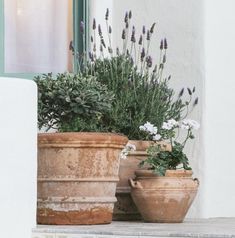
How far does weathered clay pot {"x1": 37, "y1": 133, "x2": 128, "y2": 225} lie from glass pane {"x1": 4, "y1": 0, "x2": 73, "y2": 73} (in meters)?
0.90

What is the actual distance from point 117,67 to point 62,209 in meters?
0.96

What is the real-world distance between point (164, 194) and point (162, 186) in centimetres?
4

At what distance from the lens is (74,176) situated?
419cm

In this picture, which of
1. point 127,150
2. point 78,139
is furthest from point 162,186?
point 78,139

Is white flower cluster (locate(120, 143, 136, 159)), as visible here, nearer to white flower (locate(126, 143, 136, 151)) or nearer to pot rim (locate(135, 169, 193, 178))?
white flower (locate(126, 143, 136, 151))

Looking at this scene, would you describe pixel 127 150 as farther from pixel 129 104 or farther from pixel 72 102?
pixel 72 102

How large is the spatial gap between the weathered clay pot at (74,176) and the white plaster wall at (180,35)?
1078 millimetres

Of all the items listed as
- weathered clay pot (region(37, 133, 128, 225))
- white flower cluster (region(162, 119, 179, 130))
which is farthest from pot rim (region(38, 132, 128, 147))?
white flower cluster (region(162, 119, 179, 130))

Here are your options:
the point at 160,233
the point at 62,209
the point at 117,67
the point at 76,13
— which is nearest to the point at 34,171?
the point at 62,209

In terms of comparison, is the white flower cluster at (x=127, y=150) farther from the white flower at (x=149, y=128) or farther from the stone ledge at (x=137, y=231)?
the stone ledge at (x=137, y=231)
